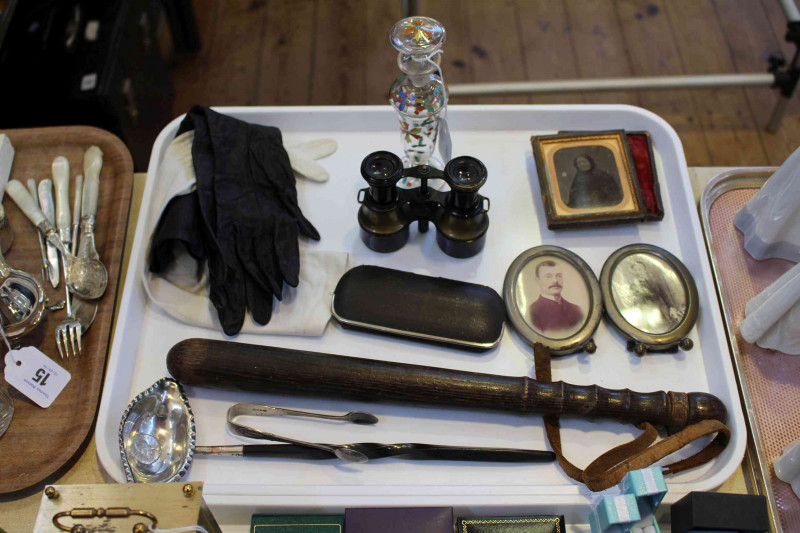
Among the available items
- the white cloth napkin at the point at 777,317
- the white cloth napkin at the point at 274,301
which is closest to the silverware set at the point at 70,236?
the white cloth napkin at the point at 274,301

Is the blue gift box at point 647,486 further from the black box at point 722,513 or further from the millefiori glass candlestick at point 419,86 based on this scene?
the millefiori glass candlestick at point 419,86

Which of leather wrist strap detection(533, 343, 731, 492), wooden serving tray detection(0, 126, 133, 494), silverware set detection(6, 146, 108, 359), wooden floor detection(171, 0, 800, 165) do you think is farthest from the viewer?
wooden floor detection(171, 0, 800, 165)

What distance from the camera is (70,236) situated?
1.41 metres

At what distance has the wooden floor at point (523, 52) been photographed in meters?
2.41

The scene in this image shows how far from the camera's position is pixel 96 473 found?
47.8 inches

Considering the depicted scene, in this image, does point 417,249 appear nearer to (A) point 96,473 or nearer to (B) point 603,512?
(B) point 603,512

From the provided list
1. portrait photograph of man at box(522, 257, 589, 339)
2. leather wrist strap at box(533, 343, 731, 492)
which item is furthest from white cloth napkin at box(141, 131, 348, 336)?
leather wrist strap at box(533, 343, 731, 492)

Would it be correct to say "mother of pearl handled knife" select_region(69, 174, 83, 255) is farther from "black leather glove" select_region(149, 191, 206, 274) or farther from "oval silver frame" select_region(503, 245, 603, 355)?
"oval silver frame" select_region(503, 245, 603, 355)

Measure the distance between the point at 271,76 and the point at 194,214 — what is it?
1306 millimetres

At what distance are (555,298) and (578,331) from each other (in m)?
0.08

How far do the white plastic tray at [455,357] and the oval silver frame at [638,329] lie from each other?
0.09 ft

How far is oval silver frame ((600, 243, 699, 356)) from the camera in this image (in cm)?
125

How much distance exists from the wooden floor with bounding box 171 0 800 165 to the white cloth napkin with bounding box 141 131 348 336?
1.19 meters

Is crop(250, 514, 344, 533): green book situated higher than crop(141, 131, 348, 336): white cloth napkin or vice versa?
crop(141, 131, 348, 336): white cloth napkin
